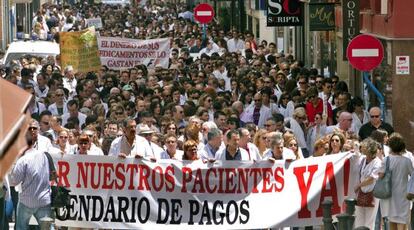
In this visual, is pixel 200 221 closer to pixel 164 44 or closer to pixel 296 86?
pixel 296 86

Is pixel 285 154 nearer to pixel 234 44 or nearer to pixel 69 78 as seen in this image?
pixel 69 78

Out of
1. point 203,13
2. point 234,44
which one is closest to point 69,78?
point 234,44

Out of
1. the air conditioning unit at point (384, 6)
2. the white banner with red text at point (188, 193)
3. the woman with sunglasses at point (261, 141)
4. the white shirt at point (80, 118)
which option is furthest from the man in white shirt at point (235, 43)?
the white banner with red text at point (188, 193)

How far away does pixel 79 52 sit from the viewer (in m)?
28.6

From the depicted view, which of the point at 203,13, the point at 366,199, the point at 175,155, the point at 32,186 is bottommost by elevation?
the point at 366,199

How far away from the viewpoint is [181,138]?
666 inches

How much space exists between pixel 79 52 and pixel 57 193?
1548 centimetres

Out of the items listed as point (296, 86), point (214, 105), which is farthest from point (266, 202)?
point (296, 86)

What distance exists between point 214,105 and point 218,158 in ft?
18.8

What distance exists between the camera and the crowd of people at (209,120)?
14016mm

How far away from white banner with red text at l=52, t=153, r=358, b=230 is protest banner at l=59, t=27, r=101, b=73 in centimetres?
1427

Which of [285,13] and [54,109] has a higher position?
[285,13]

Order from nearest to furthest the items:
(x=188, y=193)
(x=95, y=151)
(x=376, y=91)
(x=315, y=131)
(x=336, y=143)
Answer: (x=188, y=193) → (x=336, y=143) → (x=95, y=151) → (x=315, y=131) → (x=376, y=91)

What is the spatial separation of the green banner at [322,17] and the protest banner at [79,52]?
4393 mm
